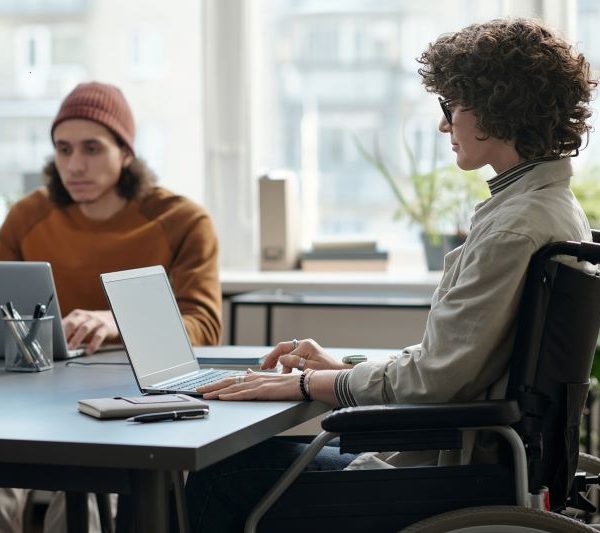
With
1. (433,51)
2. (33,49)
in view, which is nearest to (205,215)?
(433,51)

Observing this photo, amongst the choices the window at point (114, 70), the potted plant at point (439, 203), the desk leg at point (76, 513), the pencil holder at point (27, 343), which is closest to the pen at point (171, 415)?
the pencil holder at point (27, 343)

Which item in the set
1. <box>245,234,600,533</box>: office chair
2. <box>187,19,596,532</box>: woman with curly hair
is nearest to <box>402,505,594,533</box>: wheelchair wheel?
<box>245,234,600,533</box>: office chair

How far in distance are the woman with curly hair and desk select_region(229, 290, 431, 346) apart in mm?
1402

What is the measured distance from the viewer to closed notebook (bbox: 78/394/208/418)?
1.47m

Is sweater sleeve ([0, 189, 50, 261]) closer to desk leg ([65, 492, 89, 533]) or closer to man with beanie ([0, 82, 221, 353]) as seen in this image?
man with beanie ([0, 82, 221, 353])

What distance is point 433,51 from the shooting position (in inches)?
66.0

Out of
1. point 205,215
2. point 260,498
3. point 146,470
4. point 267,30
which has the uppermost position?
point 267,30

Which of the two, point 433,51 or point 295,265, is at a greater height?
point 433,51

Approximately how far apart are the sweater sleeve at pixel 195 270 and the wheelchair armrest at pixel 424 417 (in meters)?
1.07

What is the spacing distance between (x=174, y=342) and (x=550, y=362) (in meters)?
0.69

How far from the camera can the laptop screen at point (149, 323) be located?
1.73m

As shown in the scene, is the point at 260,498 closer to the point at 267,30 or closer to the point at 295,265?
the point at 295,265

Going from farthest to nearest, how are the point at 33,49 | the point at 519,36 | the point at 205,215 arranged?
the point at 33,49 → the point at 205,215 → the point at 519,36

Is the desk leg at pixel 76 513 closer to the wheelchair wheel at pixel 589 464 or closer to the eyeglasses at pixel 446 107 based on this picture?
the wheelchair wheel at pixel 589 464
